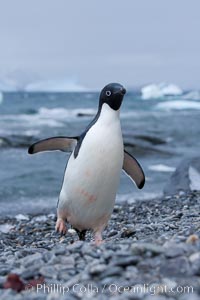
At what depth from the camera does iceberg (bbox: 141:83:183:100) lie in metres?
66.4

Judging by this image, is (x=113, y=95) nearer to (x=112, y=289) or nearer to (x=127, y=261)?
(x=127, y=261)

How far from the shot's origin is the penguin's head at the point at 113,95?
467cm

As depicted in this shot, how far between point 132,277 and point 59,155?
1381cm

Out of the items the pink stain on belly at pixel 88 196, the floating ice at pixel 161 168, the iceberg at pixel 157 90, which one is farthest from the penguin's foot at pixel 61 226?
the iceberg at pixel 157 90

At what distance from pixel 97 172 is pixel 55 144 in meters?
0.63

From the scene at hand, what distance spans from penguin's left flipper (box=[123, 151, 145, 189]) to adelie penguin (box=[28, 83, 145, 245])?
584 mm

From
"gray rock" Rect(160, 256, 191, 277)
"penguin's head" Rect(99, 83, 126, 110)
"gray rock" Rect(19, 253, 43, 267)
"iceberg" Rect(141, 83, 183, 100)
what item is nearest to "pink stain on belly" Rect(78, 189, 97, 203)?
"penguin's head" Rect(99, 83, 126, 110)

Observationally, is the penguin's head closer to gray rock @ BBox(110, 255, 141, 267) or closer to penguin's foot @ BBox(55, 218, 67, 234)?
penguin's foot @ BBox(55, 218, 67, 234)

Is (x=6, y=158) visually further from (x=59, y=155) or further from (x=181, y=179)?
(x=181, y=179)

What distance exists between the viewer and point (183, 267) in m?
3.07

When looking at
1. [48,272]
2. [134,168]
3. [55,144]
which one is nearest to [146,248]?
[48,272]

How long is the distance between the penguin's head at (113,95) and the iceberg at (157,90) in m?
61.7

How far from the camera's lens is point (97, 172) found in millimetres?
4695

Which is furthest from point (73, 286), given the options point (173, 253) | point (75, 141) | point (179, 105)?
point (179, 105)
